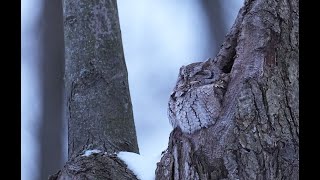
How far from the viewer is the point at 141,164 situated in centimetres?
155

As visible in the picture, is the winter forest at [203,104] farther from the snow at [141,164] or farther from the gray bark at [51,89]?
the gray bark at [51,89]

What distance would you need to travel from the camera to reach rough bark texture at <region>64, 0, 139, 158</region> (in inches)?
68.7

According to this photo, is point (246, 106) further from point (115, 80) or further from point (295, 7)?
point (115, 80)

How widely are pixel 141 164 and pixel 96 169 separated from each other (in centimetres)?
11

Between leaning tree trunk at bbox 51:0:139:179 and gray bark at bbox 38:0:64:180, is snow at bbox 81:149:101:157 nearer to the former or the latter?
leaning tree trunk at bbox 51:0:139:179

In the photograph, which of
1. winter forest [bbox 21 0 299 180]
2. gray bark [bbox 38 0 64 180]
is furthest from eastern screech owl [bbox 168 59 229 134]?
gray bark [bbox 38 0 64 180]

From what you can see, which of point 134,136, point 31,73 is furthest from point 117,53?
point 31,73

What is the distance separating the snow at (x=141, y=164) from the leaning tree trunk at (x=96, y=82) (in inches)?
2.1

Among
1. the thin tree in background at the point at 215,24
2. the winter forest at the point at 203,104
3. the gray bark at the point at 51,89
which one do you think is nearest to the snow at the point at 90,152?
the winter forest at the point at 203,104

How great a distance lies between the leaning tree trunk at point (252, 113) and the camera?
1287 millimetres

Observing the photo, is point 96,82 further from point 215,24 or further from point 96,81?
point 215,24

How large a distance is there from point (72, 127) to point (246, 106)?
646mm

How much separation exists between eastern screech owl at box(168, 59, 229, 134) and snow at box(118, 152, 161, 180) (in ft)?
0.58

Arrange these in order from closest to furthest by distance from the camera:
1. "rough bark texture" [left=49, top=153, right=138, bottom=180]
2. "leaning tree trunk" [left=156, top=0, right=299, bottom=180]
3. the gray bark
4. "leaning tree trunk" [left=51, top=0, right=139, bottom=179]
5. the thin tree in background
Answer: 1. "leaning tree trunk" [left=156, top=0, right=299, bottom=180]
2. "rough bark texture" [left=49, top=153, right=138, bottom=180]
3. "leaning tree trunk" [left=51, top=0, right=139, bottom=179]
4. the gray bark
5. the thin tree in background
